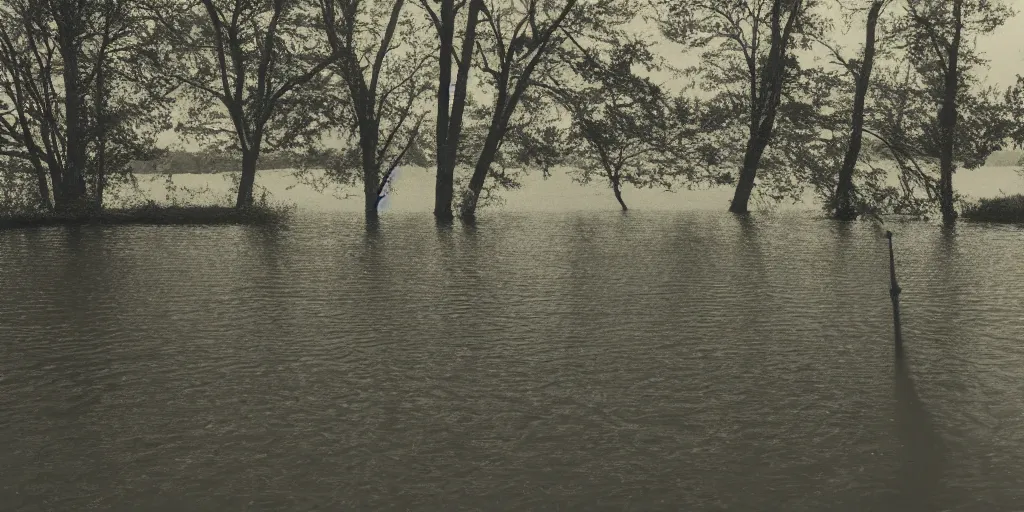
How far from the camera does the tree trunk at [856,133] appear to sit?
47344 mm

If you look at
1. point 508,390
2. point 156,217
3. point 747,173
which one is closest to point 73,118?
point 156,217

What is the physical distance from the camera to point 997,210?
1740 inches

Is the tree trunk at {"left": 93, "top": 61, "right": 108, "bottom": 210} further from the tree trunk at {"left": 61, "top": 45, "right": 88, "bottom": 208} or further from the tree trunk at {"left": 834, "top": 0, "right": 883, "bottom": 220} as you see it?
the tree trunk at {"left": 834, "top": 0, "right": 883, "bottom": 220}

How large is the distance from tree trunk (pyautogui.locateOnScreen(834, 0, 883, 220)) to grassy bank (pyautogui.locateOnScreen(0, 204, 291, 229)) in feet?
86.3

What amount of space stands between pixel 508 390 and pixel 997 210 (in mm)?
39720

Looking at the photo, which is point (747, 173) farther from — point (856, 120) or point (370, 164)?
point (370, 164)

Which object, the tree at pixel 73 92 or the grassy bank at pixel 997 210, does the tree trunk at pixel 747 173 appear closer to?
the grassy bank at pixel 997 210

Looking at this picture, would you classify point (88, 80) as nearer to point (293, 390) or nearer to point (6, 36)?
point (6, 36)

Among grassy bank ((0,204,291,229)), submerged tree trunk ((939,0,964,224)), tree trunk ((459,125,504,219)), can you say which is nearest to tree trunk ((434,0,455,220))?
tree trunk ((459,125,504,219))

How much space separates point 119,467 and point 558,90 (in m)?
38.9

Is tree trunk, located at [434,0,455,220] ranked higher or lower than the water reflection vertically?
higher

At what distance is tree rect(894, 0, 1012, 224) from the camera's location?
4478cm

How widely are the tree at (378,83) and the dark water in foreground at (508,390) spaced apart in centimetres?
2394

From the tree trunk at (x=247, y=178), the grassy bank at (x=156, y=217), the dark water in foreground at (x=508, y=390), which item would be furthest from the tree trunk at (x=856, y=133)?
the tree trunk at (x=247, y=178)
